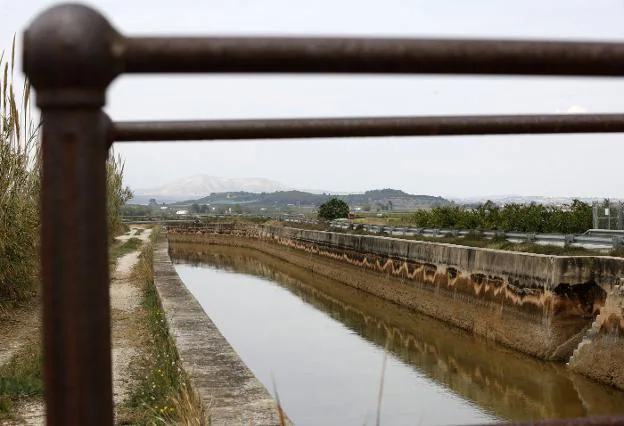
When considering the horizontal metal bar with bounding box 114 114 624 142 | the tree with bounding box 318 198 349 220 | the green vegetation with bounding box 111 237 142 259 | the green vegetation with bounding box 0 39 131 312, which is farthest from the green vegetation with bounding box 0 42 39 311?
the tree with bounding box 318 198 349 220

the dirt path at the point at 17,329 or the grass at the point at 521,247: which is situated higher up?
the grass at the point at 521,247

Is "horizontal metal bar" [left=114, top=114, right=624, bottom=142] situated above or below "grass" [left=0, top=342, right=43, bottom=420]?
above

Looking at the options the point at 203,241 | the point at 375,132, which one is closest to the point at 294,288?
the point at 375,132

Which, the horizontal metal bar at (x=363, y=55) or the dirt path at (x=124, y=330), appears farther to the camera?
the dirt path at (x=124, y=330)

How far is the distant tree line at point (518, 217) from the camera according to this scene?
69.1ft

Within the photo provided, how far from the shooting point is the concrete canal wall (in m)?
10.2

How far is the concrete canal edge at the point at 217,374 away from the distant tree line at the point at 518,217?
1482cm

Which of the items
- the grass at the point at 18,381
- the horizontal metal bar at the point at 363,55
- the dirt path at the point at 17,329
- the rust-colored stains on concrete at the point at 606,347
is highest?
the horizontal metal bar at the point at 363,55

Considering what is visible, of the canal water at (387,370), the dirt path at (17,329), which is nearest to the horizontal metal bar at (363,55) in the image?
the canal water at (387,370)

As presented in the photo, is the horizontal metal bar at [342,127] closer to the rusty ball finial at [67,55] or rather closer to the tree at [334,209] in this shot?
the rusty ball finial at [67,55]

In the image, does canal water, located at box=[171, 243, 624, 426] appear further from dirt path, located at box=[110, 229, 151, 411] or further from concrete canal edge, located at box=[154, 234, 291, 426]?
dirt path, located at box=[110, 229, 151, 411]

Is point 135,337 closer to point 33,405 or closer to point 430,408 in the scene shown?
point 33,405

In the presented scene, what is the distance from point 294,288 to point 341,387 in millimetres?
14976

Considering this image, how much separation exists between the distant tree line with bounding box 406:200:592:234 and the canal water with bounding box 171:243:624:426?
5.96 metres
